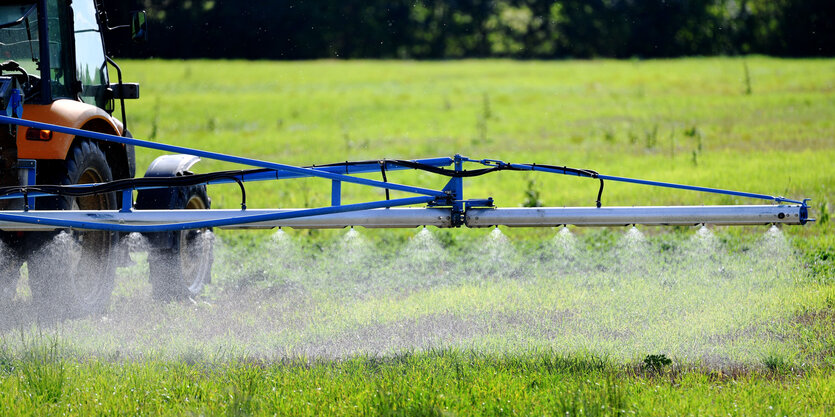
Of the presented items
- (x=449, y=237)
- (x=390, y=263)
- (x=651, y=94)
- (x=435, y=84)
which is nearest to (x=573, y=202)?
(x=449, y=237)

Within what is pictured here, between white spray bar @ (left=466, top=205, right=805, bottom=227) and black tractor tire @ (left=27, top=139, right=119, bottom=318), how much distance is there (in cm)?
281

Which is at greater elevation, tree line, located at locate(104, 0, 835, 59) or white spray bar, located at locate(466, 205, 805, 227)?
tree line, located at locate(104, 0, 835, 59)

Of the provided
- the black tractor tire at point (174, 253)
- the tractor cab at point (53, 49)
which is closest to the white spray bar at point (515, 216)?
the black tractor tire at point (174, 253)

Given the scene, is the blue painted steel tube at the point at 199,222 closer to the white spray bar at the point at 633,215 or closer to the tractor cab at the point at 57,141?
the tractor cab at the point at 57,141

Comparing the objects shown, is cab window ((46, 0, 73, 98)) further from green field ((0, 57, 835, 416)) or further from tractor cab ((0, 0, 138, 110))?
green field ((0, 57, 835, 416))

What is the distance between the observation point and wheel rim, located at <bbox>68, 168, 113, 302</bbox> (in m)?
6.52

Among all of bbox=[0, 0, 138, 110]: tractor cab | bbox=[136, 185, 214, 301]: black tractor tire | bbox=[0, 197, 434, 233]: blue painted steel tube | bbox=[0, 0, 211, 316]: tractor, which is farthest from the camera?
bbox=[136, 185, 214, 301]: black tractor tire

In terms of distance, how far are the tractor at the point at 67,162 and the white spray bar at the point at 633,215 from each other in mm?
2609

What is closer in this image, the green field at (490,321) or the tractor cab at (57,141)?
the green field at (490,321)

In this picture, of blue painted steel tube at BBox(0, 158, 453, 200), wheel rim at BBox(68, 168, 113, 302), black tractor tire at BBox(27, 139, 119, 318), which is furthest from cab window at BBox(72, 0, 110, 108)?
blue painted steel tube at BBox(0, 158, 453, 200)

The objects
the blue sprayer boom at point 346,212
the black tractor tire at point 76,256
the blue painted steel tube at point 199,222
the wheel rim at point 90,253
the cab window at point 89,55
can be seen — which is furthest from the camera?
the cab window at point 89,55

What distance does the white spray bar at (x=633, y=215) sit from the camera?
18.0ft

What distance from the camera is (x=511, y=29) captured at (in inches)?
2427

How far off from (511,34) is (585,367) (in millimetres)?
58011
